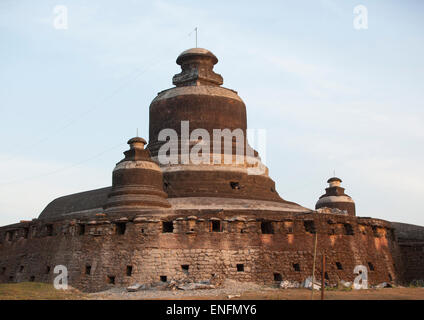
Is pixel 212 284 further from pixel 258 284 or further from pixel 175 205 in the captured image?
pixel 175 205

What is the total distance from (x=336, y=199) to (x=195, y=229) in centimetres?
1913

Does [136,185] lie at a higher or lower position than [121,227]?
higher

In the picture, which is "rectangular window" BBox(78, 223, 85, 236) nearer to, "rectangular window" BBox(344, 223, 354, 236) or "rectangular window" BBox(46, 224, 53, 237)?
"rectangular window" BBox(46, 224, 53, 237)

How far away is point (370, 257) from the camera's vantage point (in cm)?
2598

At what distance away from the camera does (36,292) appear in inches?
854

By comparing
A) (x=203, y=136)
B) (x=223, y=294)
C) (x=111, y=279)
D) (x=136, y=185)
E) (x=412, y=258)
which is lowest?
(x=223, y=294)

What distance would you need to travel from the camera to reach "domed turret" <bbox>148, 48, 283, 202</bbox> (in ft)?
95.5

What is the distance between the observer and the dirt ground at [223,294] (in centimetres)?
1967

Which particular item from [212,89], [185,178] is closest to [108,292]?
[185,178]

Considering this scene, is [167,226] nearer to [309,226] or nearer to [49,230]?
[309,226]

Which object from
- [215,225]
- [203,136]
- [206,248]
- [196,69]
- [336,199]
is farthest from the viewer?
[336,199]

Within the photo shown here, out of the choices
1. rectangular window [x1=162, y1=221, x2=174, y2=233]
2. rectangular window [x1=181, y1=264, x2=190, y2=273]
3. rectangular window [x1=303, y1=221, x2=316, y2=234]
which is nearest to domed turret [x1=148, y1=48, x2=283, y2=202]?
rectangular window [x1=162, y1=221, x2=174, y2=233]

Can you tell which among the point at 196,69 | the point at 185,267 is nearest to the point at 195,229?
the point at 185,267

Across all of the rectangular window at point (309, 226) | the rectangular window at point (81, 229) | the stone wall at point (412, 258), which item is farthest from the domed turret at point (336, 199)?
the rectangular window at point (81, 229)
